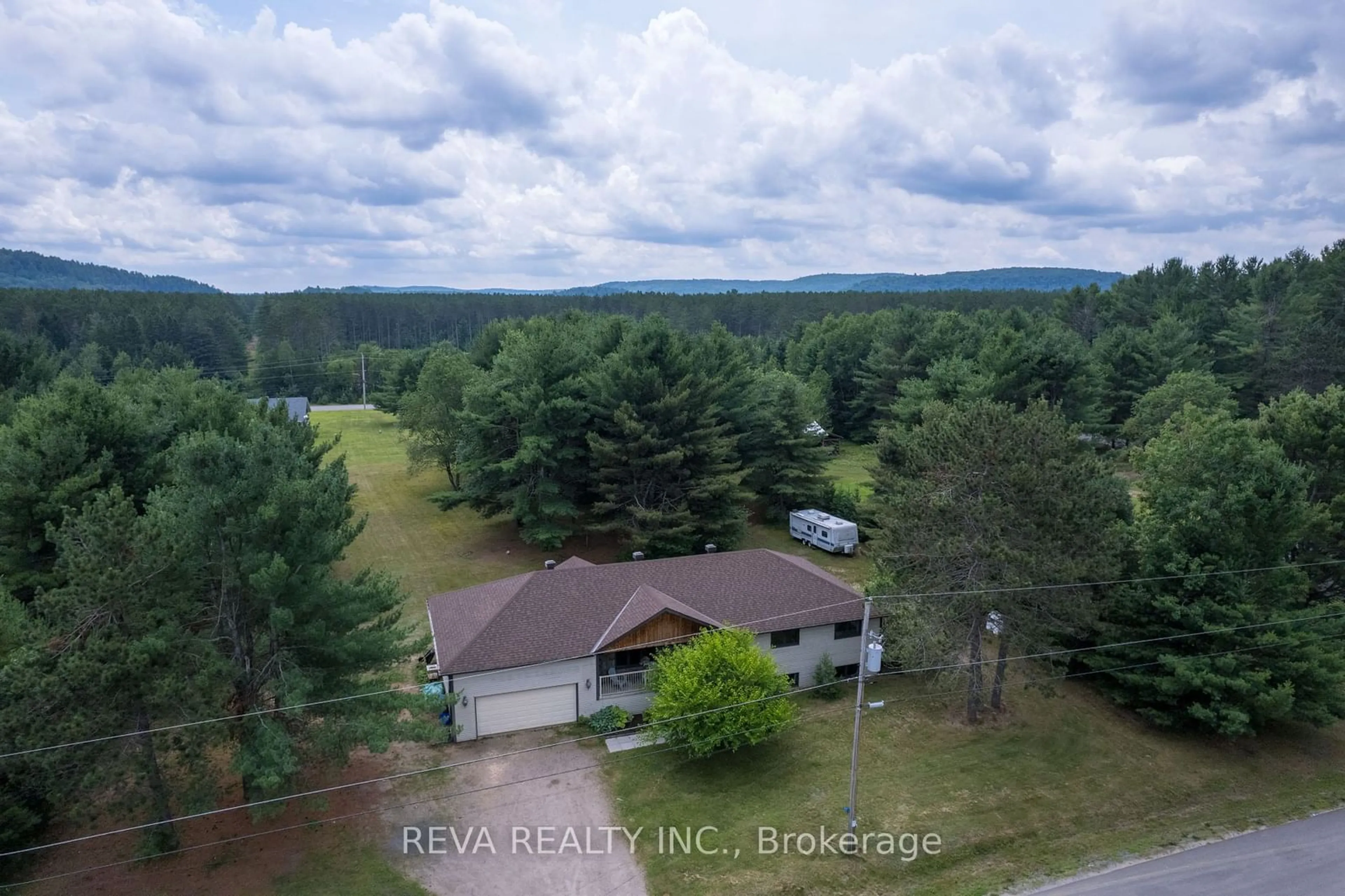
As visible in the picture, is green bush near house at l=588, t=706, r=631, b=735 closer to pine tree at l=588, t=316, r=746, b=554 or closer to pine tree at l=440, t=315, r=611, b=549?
pine tree at l=588, t=316, r=746, b=554

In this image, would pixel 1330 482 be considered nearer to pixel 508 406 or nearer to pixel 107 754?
pixel 508 406

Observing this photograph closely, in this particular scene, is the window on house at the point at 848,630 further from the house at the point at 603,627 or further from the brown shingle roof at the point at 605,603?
the brown shingle roof at the point at 605,603

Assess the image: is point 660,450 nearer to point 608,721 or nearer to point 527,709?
point 608,721

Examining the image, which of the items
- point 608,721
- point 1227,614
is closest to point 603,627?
point 608,721

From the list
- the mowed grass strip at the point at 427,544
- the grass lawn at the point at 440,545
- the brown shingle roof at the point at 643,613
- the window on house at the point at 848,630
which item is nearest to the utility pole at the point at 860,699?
the brown shingle roof at the point at 643,613

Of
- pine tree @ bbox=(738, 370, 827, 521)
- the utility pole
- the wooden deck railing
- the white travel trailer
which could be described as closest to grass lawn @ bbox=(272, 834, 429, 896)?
the wooden deck railing

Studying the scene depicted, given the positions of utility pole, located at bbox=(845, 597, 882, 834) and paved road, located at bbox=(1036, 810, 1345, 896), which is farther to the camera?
paved road, located at bbox=(1036, 810, 1345, 896)
